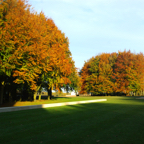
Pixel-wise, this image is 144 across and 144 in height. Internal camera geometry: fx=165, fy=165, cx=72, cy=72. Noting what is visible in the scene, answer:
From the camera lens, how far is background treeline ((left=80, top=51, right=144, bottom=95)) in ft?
160

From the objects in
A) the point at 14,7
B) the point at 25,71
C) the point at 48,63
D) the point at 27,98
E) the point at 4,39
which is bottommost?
the point at 27,98

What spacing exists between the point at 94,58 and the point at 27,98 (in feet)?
109

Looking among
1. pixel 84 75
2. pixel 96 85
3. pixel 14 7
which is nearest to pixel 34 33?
pixel 14 7

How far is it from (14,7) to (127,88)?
4037cm

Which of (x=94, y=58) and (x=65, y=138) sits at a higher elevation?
(x=94, y=58)

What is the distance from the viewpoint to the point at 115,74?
51.2 meters

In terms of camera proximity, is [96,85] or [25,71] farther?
[96,85]

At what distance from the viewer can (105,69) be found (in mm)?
53500

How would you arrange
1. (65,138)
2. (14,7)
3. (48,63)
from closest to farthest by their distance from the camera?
(65,138), (14,7), (48,63)

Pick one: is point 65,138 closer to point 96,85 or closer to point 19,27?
point 19,27

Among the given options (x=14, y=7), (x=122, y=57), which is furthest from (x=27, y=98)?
(x=122, y=57)

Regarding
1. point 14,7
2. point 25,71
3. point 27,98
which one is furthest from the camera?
point 27,98

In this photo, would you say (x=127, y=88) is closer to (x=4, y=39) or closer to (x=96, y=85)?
(x=96, y=85)

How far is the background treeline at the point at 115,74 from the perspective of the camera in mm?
48844
